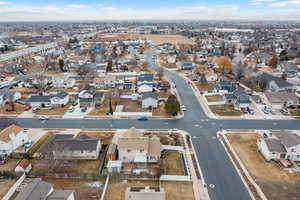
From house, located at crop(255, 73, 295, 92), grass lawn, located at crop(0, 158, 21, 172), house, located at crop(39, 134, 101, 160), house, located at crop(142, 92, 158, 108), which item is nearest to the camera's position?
grass lawn, located at crop(0, 158, 21, 172)

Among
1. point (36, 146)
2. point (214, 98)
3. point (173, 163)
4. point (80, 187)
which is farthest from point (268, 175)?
point (36, 146)

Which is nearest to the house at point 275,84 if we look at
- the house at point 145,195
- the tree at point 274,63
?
the tree at point 274,63

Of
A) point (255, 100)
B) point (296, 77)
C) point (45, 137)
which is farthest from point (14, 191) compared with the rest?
point (296, 77)

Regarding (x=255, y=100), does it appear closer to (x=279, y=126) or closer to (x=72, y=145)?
(x=279, y=126)

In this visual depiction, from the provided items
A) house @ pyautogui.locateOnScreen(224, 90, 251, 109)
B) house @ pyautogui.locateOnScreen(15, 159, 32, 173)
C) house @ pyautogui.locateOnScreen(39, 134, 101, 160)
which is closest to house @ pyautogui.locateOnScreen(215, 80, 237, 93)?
house @ pyautogui.locateOnScreen(224, 90, 251, 109)

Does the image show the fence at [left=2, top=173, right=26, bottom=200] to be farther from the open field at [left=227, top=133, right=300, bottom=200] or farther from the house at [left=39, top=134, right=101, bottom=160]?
the open field at [left=227, top=133, right=300, bottom=200]

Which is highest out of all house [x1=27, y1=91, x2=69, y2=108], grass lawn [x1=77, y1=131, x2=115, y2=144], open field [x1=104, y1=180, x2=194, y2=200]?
house [x1=27, y1=91, x2=69, y2=108]

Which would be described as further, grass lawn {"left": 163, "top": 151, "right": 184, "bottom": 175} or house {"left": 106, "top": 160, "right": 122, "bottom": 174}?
grass lawn {"left": 163, "top": 151, "right": 184, "bottom": 175}

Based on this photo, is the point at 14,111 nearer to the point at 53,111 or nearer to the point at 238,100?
the point at 53,111
